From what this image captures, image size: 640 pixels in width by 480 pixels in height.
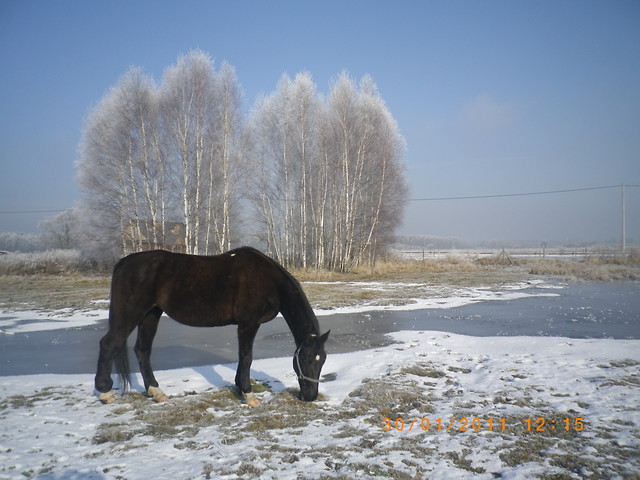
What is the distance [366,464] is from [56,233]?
54.7m

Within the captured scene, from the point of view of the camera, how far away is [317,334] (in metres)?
5.00

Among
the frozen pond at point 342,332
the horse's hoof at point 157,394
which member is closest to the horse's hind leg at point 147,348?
the horse's hoof at point 157,394

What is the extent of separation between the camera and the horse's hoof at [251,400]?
4.67 m

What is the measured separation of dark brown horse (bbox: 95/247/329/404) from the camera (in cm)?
484

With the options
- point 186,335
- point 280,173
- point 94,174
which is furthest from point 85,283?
point 186,335

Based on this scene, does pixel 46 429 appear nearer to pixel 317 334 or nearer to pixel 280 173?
pixel 317 334

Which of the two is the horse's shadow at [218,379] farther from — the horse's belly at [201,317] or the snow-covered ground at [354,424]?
the horse's belly at [201,317]

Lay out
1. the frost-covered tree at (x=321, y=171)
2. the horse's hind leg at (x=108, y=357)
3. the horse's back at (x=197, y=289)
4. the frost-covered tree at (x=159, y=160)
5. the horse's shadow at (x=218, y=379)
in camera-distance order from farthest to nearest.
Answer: the frost-covered tree at (x=321, y=171) < the frost-covered tree at (x=159, y=160) < the horse's shadow at (x=218, y=379) < the horse's back at (x=197, y=289) < the horse's hind leg at (x=108, y=357)

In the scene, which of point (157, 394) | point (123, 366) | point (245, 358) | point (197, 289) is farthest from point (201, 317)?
point (123, 366)

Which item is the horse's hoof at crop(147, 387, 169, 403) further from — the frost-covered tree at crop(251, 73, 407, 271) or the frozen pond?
the frost-covered tree at crop(251, 73, 407, 271)

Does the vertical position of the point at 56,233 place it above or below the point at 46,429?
above

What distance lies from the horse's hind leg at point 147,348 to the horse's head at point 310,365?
1671mm

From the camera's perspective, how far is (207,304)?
16.2ft

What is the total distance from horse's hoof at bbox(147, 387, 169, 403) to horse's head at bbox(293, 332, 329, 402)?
155cm
